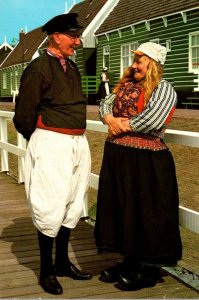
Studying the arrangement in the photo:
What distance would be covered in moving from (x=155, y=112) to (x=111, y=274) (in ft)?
4.00

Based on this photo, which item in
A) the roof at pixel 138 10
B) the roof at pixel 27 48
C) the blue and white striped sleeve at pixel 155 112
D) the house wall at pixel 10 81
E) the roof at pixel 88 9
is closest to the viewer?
the blue and white striped sleeve at pixel 155 112

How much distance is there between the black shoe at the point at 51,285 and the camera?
11.5 feet

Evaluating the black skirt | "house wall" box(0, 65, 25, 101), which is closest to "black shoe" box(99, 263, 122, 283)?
the black skirt

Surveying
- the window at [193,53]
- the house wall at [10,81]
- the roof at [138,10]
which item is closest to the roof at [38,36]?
the house wall at [10,81]

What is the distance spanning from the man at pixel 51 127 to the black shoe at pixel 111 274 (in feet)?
1.23

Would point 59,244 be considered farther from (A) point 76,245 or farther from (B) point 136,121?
(B) point 136,121

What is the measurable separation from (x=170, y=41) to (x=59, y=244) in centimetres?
1788

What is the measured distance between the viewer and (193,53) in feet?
64.2

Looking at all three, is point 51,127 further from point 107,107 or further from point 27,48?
A: point 27,48

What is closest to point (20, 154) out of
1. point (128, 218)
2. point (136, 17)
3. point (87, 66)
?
point (128, 218)

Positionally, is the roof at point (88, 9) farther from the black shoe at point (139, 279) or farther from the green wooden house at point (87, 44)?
the black shoe at point (139, 279)

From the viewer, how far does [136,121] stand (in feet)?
11.1

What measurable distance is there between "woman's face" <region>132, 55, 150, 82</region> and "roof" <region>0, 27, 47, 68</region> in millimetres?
36533

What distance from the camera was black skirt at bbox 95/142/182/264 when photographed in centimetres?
345
